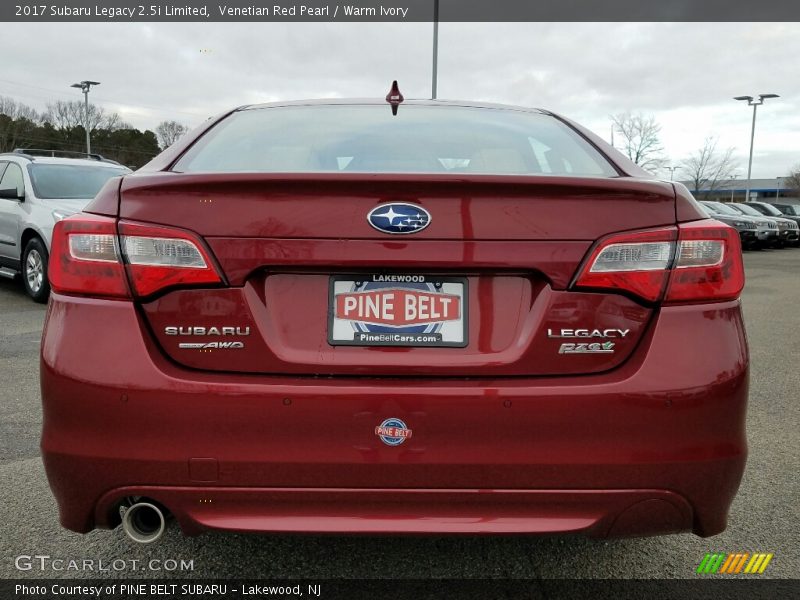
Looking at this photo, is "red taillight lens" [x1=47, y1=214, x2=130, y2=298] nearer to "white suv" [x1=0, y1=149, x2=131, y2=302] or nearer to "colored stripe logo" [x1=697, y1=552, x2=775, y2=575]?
"colored stripe logo" [x1=697, y1=552, x2=775, y2=575]

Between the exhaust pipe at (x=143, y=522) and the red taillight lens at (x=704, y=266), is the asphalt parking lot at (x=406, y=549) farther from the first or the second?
the red taillight lens at (x=704, y=266)

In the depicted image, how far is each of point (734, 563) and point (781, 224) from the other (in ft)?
87.6

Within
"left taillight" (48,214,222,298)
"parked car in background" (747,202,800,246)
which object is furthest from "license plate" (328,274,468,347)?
"parked car in background" (747,202,800,246)

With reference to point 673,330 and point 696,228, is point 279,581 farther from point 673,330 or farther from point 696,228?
point 696,228

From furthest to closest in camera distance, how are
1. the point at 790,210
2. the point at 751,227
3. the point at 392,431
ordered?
1. the point at 790,210
2. the point at 751,227
3. the point at 392,431

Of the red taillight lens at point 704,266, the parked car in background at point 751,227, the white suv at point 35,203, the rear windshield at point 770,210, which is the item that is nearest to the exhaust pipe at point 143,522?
the red taillight lens at point 704,266

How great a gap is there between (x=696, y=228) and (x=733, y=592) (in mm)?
1211

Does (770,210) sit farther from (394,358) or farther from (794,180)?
(794,180)

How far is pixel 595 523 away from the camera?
1.77m

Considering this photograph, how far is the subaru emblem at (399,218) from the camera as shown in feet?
5.71

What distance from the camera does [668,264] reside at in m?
1.79

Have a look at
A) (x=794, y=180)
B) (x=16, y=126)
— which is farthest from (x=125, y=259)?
(x=794, y=180)

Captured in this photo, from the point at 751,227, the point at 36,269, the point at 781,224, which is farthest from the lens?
the point at 781,224

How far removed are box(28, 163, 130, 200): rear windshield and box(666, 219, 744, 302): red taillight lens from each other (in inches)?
307
